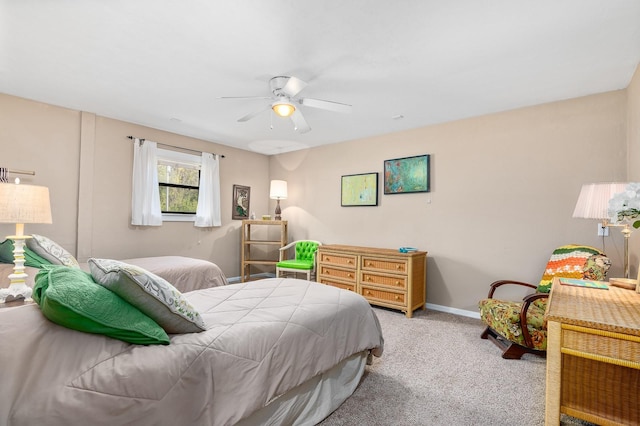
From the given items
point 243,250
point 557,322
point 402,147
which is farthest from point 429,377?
point 243,250

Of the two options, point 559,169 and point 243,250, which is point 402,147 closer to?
point 559,169

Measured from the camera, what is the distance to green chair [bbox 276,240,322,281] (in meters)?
4.80

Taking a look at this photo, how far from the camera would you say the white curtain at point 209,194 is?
5.11 meters

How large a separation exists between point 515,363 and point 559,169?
2109mm

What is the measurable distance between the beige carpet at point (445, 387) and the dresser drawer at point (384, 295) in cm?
66

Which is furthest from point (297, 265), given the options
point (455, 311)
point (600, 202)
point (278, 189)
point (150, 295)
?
point (600, 202)

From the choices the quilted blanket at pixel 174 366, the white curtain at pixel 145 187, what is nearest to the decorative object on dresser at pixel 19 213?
the quilted blanket at pixel 174 366

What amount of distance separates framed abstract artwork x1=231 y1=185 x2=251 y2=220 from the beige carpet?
361 centimetres

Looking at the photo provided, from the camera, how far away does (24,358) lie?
3.32 ft

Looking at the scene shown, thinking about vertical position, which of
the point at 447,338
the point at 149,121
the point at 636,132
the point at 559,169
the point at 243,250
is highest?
the point at 149,121

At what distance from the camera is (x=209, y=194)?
5.16 metres

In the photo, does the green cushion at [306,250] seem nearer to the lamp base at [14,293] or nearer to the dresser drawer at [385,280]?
the dresser drawer at [385,280]

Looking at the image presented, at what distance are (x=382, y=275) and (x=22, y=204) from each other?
3521mm

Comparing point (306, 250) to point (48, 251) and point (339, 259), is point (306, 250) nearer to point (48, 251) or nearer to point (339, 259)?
point (339, 259)
